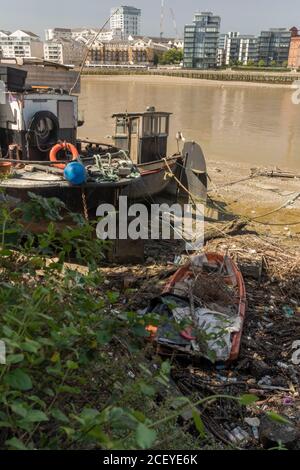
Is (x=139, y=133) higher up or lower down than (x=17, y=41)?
lower down

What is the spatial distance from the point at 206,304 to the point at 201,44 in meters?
133

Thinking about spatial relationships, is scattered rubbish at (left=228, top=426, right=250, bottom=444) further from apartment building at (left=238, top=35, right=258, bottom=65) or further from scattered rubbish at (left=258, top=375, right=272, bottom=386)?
apartment building at (left=238, top=35, right=258, bottom=65)

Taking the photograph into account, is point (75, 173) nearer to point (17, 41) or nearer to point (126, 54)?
point (126, 54)

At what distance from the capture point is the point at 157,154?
11.5m

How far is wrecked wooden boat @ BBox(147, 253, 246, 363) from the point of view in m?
4.68

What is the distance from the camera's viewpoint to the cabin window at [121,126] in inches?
427

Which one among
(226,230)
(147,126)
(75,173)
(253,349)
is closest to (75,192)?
(75,173)

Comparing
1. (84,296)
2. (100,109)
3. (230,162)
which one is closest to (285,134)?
(230,162)

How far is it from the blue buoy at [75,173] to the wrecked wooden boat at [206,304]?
2.23 meters

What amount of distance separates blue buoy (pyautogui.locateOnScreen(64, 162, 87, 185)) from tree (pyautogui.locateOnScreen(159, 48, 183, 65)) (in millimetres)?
121355

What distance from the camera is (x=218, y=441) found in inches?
146

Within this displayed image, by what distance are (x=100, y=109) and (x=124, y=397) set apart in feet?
116

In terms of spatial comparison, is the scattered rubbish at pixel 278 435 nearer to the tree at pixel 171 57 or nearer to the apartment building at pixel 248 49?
the tree at pixel 171 57
